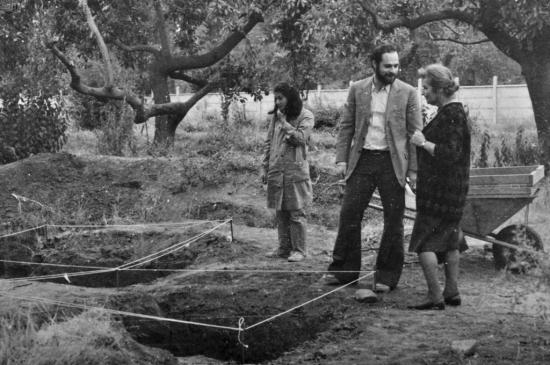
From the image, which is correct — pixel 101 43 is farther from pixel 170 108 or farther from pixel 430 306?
A: pixel 430 306

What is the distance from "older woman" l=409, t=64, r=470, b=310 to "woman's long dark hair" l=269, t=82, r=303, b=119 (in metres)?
2.02

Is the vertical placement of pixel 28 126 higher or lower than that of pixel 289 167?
higher

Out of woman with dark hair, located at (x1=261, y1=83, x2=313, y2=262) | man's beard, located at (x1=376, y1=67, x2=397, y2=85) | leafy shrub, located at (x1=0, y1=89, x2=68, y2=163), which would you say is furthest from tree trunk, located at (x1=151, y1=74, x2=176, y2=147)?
man's beard, located at (x1=376, y1=67, x2=397, y2=85)

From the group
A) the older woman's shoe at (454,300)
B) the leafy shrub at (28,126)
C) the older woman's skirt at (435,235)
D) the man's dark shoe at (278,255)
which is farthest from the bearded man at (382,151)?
the leafy shrub at (28,126)

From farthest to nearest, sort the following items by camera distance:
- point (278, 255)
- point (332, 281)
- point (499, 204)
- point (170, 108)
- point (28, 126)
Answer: point (170, 108) < point (28, 126) < point (278, 255) < point (499, 204) < point (332, 281)

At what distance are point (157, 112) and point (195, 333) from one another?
9.36 metres

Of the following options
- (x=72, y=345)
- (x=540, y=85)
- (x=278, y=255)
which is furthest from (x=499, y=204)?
(x=540, y=85)

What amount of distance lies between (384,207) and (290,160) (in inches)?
64.3

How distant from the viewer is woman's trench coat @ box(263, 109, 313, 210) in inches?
335

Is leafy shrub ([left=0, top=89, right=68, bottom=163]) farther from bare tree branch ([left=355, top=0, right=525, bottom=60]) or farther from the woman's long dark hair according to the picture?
the woman's long dark hair

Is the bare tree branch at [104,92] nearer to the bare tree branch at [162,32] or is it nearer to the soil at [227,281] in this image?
the bare tree branch at [162,32]

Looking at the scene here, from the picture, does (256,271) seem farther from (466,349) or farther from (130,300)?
(466,349)

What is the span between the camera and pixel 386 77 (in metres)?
6.99

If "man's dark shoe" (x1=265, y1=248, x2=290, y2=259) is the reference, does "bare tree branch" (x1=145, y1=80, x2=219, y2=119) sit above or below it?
above
